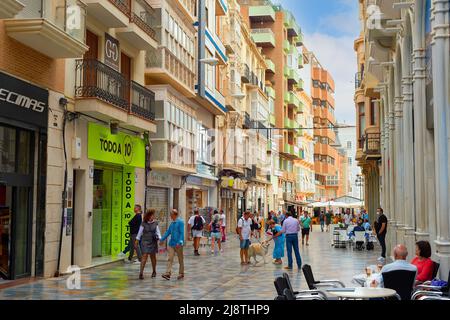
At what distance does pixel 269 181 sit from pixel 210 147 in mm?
24030

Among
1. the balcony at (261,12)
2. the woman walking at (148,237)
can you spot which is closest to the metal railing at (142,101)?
the woman walking at (148,237)

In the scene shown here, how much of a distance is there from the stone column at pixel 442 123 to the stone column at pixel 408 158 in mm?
5726

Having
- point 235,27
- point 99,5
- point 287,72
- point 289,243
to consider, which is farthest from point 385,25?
point 287,72

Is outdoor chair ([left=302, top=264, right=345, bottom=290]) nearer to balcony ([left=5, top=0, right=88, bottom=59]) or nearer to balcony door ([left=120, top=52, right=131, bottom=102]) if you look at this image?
balcony ([left=5, top=0, right=88, bottom=59])

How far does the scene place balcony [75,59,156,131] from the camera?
16.6 meters

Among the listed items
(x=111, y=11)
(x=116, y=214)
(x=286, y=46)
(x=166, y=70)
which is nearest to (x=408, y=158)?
(x=111, y=11)

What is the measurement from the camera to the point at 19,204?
1427cm

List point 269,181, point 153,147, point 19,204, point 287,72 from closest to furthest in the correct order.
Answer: point 19,204 < point 153,147 < point 269,181 < point 287,72

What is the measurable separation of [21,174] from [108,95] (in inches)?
169

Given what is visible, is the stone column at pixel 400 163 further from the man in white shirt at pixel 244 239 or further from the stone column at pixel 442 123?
the stone column at pixel 442 123

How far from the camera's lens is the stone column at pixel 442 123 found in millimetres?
10664

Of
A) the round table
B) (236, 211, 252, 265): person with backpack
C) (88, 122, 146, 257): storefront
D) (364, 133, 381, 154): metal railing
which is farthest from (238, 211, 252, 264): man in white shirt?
(364, 133, 381, 154): metal railing

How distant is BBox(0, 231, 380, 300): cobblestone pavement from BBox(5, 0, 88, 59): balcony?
542 centimetres
